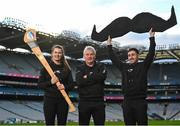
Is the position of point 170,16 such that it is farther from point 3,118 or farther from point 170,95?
point 170,95

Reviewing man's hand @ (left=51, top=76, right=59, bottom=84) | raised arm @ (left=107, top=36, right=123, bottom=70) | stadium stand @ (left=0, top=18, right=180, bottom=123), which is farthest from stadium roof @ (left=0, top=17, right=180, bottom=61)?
man's hand @ (left=51, top=76, right=59, bottom=84)

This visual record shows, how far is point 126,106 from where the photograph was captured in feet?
22.8

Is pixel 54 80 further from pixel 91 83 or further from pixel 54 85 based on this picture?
pixel 91 83

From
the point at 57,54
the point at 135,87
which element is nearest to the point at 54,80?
the point at 57,54

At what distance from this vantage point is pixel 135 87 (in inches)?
275

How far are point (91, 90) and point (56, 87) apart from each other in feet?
2.21

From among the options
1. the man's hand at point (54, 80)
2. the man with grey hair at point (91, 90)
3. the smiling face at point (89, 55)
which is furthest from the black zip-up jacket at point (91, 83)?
the man's hand at point (54, 80)

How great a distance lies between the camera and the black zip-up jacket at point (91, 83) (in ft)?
23.2

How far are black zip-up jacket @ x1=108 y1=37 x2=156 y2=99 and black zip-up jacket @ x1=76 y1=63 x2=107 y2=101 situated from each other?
17.0 inches

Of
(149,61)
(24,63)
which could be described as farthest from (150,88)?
(149,61)

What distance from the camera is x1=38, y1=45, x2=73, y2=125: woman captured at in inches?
275

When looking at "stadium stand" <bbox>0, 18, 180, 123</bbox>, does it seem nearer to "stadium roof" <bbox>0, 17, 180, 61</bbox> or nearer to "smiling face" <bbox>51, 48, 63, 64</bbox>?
"stadium roof" <bbox>0, 17, 180, 61</bbox>

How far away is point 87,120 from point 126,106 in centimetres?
81

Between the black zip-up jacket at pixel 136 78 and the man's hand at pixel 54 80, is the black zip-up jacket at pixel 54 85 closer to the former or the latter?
the man's hand at pixel 54 80
